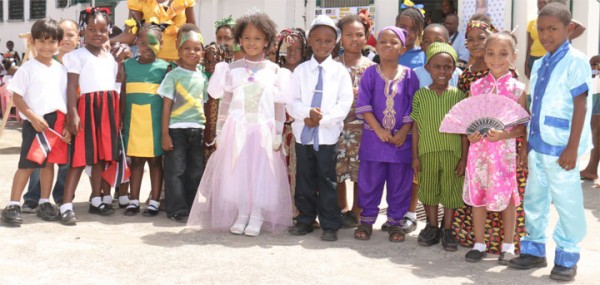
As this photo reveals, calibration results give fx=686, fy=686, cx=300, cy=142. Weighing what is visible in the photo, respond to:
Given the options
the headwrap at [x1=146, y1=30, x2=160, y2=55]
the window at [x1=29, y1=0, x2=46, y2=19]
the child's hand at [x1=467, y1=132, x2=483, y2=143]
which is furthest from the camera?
the window at [x1=29, y1=0, x2=46, y2=19]

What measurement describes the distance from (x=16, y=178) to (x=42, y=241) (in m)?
0.84

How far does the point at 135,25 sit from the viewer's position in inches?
246

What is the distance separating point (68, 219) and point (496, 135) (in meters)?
3.17

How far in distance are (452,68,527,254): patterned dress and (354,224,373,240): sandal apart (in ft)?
1.98

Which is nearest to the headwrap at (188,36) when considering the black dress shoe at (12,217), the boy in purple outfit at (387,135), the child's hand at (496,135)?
the boy in purple outfit at (387,135)

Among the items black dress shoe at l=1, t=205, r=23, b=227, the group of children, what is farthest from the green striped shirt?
black dress shoe at l=1, t=205, r=23, b=227

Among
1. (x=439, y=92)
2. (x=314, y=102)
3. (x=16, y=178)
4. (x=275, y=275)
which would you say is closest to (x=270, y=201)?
(x=314, y=102)

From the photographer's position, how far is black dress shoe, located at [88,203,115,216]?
5.62 meters

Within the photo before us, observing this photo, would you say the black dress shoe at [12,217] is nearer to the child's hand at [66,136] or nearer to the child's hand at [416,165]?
the child's hand at [66,136]

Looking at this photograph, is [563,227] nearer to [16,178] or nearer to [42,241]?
[42,241]

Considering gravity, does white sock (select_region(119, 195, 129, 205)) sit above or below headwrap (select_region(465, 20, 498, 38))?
below

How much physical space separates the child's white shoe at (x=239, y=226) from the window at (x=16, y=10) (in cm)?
1643

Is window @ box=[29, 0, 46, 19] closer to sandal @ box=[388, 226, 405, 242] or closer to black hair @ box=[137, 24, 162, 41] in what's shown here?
black hair @ box=[137, 24, 162, 41]

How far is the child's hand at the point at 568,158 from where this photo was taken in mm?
3918
